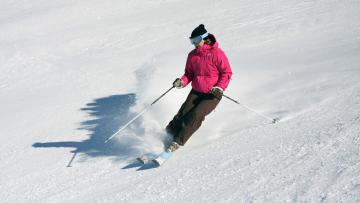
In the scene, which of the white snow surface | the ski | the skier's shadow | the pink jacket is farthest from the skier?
the skier's shadow

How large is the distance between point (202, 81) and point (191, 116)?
0.60m

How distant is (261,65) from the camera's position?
32.2ft

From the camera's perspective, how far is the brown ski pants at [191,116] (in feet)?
21.5

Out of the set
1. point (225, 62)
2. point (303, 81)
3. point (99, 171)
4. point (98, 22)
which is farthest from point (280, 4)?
point (99, 171)

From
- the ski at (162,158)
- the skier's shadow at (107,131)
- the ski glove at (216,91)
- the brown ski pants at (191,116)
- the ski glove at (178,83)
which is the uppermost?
the ski glove at (178,83)

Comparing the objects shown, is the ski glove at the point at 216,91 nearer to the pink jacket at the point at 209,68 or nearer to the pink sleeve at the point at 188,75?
the pink jacket at the point at 209,68

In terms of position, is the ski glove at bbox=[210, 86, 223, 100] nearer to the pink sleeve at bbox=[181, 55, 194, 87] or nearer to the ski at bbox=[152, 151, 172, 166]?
the pink sleeve at bbox=[181, 55, 194, 87]

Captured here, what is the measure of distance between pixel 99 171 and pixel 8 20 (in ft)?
44.7

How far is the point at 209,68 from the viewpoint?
698 cm

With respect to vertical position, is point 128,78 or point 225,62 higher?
point 225,62

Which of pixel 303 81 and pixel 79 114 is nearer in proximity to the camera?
pixel 303 81

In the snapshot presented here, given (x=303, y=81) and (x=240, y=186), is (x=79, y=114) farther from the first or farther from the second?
(x=240, y=186)

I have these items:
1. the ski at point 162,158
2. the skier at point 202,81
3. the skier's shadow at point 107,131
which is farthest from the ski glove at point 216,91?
the skier's shadow at point 107,131

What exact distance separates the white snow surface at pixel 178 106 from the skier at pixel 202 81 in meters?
0.38
